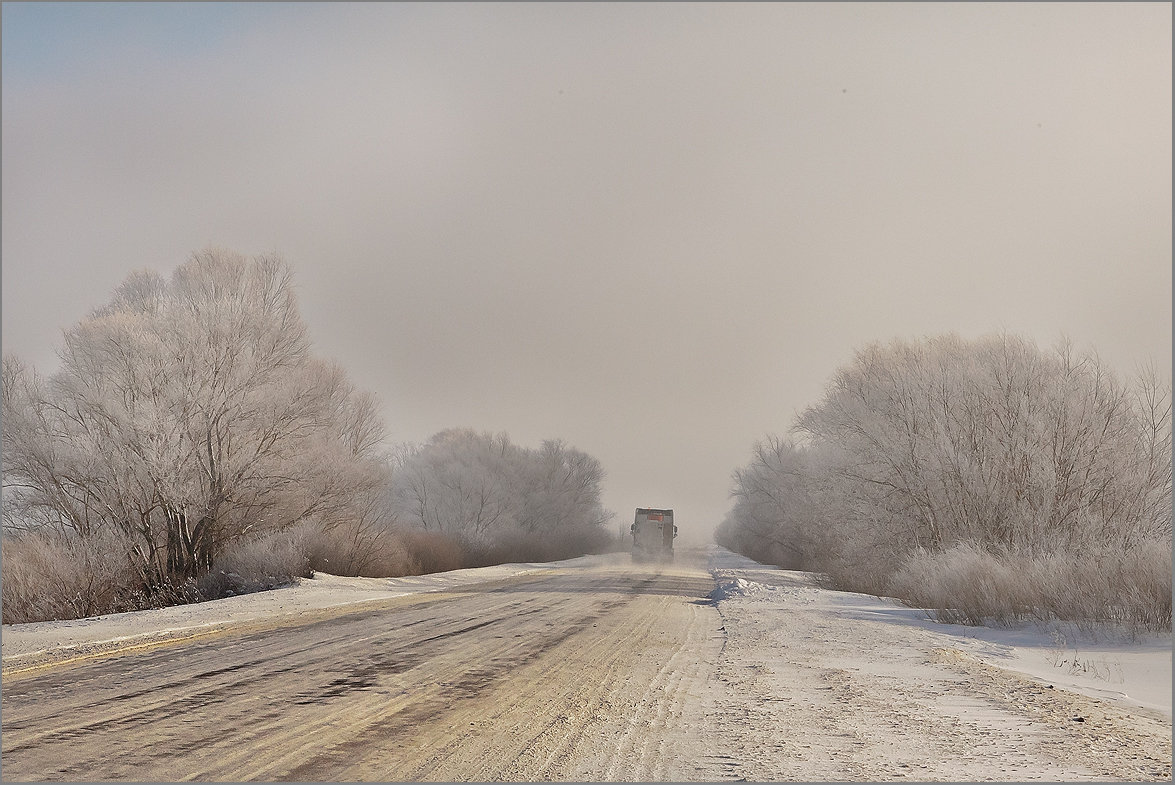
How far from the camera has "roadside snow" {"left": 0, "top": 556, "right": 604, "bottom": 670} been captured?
10484mm

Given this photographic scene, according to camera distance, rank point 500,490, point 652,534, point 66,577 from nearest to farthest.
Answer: point 66,577 → point 652,534 → point 500,490

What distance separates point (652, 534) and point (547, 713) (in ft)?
144

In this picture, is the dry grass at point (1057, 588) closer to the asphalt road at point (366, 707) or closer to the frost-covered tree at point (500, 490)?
the asphalt road at point (366, 707)

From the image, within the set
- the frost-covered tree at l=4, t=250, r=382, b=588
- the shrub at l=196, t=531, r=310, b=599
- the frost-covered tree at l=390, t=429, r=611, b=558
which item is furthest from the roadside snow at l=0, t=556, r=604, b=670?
the frost-covered tree at l=390, t=429, r=611, b=558

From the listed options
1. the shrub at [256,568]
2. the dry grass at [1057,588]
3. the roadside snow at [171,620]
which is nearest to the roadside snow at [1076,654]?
the dry grass at [1057,588]

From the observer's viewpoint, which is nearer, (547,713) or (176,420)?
(547,713)

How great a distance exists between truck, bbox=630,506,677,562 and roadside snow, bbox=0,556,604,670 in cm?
2689

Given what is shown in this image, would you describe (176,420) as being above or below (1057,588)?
above

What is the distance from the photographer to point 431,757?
5531 millimetres

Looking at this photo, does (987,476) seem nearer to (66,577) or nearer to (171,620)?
(171,620)

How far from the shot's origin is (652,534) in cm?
5019

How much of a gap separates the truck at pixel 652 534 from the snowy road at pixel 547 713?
37809 millimetres

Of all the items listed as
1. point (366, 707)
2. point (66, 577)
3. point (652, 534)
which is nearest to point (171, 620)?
point (66, 577)

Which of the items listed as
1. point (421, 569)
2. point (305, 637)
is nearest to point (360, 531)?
point (421, 569)
